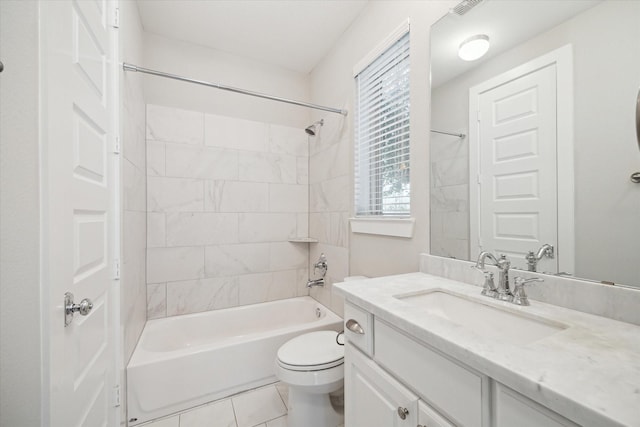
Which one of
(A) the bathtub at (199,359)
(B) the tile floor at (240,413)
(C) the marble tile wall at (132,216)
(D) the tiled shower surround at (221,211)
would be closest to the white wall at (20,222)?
(C) the marble tile wall at (132,216)

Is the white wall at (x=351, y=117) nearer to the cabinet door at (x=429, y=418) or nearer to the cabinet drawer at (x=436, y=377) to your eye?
the cabinet drawer at (x=436, y=377)

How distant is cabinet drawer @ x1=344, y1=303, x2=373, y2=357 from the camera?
35.2 inches

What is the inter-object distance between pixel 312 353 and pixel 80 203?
1250 millimetres

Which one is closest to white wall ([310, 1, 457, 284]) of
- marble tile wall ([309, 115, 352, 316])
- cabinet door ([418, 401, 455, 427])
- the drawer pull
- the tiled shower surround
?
marble tile wall ([309, 115, 352, 316])

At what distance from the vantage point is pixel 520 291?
850 mm

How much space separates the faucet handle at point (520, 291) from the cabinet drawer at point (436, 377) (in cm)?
43

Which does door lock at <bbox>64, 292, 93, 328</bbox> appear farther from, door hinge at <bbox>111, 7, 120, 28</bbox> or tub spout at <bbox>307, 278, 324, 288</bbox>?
tub spout at <bbox>307, 278, 324, 288</bbox>

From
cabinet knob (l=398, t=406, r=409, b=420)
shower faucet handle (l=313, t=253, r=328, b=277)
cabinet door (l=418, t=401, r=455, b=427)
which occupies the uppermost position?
shower faucet handle (l=313, t=253, r=328, b=277)

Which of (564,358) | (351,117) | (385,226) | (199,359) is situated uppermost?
(351,117)

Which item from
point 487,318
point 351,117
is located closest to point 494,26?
point 351,117

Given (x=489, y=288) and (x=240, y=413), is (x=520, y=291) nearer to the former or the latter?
(x=489, y=288)

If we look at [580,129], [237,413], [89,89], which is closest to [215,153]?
[89,89]

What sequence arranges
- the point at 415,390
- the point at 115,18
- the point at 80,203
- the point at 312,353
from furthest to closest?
the point at 312,353
the point at 115,18
the point at 80,203
the point at 415,390

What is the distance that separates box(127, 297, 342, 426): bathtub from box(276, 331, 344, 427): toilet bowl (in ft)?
1.36
